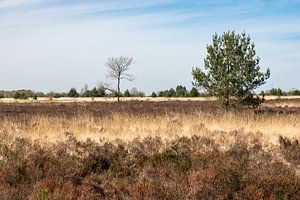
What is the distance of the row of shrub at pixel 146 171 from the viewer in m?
9.03

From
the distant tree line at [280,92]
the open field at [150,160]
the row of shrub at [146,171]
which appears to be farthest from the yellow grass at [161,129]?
the distant tree line at [280,92]

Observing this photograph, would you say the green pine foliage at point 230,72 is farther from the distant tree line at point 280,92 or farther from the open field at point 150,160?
the distant tree line at point 280,92

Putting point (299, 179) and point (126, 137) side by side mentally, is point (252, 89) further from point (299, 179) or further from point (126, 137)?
point (299, 179)

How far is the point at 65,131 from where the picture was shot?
14711 millimetres

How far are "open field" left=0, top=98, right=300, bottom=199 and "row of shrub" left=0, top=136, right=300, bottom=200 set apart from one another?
0.7 inches

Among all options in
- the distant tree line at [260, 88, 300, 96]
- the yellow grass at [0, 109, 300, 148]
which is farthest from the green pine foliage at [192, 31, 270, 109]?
the distant tree line at [260, 88, 300, 96]

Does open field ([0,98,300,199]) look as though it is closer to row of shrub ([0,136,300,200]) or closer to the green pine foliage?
row of shrub ([0,136,300,200])

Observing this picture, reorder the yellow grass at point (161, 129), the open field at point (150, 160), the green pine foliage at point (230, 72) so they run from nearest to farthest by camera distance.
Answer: the open field at point (150, 160) < the yellow grass at point (161, 129) < the green pine foliage at point (230, 72)

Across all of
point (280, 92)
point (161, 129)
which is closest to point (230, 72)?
point (161, 129)

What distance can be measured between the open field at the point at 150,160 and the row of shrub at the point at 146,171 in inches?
0.7

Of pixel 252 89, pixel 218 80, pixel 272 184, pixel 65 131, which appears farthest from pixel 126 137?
pixel 252 89

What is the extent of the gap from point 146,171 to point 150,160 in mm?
839

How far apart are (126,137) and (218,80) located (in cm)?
1206

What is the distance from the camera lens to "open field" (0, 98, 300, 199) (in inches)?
360
